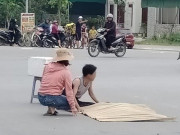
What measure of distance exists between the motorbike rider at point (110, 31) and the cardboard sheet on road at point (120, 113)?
15409mm

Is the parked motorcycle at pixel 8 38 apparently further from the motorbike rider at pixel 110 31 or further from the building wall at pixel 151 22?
the building wall at pixel 151 22

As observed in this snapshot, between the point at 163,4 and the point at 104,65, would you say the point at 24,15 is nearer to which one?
the point at 163,4

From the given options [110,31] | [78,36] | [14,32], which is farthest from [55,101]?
[14,32]

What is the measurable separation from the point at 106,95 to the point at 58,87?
3.59m

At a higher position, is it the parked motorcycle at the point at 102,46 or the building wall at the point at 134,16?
the building wall at the point at 134,16

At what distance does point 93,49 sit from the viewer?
27.8 metres

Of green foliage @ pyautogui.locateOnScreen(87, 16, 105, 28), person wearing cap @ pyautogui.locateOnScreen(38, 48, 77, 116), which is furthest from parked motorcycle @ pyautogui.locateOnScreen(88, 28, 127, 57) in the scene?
green foliage @ pyautogui.locateOnScreen(87, 16, 105, 28)

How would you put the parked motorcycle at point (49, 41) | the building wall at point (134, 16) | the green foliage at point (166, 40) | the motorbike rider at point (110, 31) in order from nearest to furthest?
1. the motorbike rider at point (110, 31)
2. the parked motorcycle at point (49, 41)
3. the green foliage at point (166, 40)
4. the building wall at point (134, 16)

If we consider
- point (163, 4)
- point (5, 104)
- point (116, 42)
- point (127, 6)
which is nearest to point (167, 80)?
point (5, 104)

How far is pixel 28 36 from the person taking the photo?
126 feet

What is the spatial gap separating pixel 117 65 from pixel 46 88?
12.0 m

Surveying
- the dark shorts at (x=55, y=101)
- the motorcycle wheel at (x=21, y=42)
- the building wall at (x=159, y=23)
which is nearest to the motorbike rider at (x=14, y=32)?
the motorcycle wheel at (x=21, y=42)

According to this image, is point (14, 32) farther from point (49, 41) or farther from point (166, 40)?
point (166, 40)

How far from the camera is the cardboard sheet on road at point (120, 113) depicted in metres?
11.2
